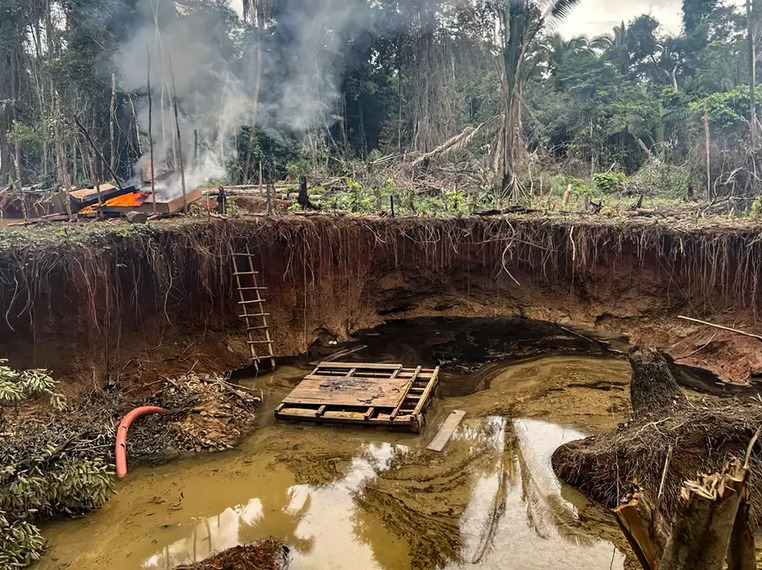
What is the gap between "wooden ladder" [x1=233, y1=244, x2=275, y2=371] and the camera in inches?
367

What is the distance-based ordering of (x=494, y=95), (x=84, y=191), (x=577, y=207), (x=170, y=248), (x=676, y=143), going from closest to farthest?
(x=170, y=248) → (x=84, y=191) → (x=577, y=207) → (x=676, y=143) → (x=494, y=95)

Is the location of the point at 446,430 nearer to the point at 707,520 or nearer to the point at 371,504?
the point at 371,504

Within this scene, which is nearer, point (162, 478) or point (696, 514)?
point (696, 514)

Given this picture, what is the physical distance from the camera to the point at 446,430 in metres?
6.89

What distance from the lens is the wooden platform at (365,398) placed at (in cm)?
702

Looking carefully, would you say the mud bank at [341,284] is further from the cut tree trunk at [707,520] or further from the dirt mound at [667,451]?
the cut tree trunk at [707,520]

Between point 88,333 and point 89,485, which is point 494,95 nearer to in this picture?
point 88,333

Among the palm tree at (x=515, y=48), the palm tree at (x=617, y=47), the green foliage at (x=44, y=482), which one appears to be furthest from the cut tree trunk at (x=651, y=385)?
the palm tree at (x=617, y=47)

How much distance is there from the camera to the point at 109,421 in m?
6.64

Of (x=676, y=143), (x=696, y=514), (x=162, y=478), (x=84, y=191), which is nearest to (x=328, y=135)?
(x=84, y=191)

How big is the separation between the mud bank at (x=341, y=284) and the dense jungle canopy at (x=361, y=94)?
2.64 meters

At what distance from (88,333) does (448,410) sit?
5628mm

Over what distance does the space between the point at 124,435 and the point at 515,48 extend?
1261 cm

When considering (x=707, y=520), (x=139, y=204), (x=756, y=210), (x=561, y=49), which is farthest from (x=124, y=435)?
(x=561, y=49)
